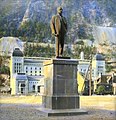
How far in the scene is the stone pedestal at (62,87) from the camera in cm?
624

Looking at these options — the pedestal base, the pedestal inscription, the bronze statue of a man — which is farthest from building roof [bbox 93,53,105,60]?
the pedestal base

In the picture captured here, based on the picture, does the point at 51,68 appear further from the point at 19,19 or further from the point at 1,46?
the point at 19,19

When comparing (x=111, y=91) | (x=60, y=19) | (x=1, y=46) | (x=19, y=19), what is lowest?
(x=111, y=91)

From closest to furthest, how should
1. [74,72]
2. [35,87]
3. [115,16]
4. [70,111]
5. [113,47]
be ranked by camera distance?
[70,111] → [74,72] → [35,87] → [113,47] → [115,16]

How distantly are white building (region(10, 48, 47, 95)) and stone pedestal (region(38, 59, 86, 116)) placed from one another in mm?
22135

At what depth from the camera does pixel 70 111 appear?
6.09 meters

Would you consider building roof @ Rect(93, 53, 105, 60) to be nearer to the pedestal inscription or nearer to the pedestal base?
the pedestal inscription

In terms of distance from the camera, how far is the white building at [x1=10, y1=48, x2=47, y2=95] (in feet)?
96.9

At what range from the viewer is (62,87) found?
634 centimetres

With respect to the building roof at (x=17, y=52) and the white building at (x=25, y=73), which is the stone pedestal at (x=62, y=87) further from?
the building roof at (x=17, y=52)

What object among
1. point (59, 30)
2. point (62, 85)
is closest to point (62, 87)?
point (62, 85)

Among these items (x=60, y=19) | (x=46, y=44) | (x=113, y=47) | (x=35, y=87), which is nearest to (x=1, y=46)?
(x=46, y=44)

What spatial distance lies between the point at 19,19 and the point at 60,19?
34672 millimetres

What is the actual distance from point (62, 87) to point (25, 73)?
25457 millimetres
